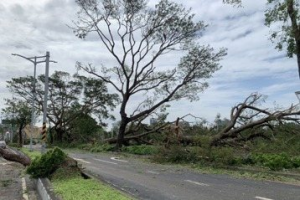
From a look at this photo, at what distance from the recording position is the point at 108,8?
1337 inches

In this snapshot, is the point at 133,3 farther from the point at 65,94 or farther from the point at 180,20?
the point at 65,94

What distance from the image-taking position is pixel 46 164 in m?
14.1

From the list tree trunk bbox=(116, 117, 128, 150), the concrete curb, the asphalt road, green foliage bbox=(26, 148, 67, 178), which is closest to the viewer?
the concrete curb

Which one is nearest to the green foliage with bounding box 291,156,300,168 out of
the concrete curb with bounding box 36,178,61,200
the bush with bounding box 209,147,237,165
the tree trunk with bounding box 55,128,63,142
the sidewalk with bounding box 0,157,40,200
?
the bush with bounding box 209,147,237,165

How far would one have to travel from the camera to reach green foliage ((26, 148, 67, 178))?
13.8 metres

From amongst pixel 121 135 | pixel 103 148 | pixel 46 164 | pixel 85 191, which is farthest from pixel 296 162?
pixel 103 148

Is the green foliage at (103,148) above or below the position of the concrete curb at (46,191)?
above

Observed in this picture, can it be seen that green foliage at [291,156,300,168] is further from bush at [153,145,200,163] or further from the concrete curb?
the concrete curb

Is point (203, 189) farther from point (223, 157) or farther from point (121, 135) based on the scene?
point (121, 135)

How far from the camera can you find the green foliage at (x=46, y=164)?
13.8 meters

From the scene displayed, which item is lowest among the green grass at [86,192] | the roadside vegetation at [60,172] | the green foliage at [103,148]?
the green grass at [86,192]

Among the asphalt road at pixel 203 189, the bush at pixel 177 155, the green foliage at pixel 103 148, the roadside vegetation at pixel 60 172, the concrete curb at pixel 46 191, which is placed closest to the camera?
the concrete curb at pixel 46 191

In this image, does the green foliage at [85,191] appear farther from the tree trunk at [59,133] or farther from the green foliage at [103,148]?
the tree trunk at [59,133]

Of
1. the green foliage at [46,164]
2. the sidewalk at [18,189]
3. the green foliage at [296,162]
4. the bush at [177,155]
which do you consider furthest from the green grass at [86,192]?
the bush at [177,155]
